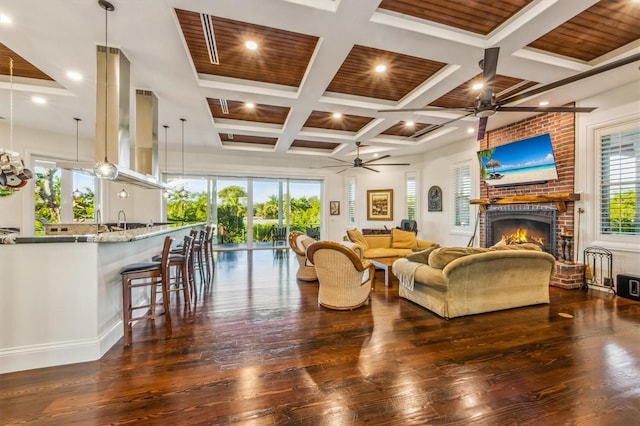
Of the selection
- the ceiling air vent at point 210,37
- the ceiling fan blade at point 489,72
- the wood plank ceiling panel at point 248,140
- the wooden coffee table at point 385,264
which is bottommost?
the wooden coffee table at point 385,264

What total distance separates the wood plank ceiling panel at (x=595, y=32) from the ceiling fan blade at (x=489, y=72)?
1008 millimetres

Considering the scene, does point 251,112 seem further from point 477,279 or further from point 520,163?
point 520,163

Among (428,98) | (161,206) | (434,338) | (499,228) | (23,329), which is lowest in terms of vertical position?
(434,338)

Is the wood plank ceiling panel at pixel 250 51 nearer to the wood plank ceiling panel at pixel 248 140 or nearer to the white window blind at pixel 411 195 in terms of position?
the wood plank ceiling panel at pixel 248 140

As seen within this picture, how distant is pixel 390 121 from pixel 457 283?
358cm

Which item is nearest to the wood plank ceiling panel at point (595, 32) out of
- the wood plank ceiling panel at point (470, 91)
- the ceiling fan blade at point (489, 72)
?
the wood plank ceiling panel at point (470, 91)

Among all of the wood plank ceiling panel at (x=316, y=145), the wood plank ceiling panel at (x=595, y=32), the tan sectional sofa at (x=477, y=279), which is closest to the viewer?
the wood plank ceiling panel at (x=595, y=32)

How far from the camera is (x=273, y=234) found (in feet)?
31.2

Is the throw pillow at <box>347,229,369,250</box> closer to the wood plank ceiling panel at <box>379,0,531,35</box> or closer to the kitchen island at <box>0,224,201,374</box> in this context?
the wood plank ceiling panel at <box>379,0,531,35</box>

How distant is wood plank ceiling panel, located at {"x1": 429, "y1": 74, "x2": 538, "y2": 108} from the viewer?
4.11 metres

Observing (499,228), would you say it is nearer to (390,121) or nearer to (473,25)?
(390,121)

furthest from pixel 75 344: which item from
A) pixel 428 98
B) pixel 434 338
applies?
pixel 428 98

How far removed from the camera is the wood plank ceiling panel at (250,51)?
289 centimetres

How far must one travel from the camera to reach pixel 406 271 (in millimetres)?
3834
